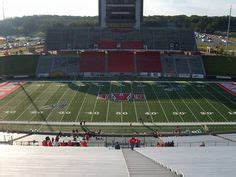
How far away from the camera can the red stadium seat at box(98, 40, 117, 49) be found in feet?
187

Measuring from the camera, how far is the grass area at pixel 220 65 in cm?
5088

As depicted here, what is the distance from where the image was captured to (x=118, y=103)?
120 ft

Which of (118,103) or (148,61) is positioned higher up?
(148,61)

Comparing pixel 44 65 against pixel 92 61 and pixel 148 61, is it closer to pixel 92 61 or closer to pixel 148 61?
pixel 92 61

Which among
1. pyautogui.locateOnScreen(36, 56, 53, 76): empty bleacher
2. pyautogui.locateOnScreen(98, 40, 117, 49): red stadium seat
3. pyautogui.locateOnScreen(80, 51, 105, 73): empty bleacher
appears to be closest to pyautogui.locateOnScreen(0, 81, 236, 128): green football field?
pyautogui.locateOnScreen(36, 56, 53, 76): empty bleacher

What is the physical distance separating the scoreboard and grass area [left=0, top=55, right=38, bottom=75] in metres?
11.9

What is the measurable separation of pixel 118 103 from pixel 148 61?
58.1 feet

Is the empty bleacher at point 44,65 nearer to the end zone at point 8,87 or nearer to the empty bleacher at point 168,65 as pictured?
the end zone at point 8,87

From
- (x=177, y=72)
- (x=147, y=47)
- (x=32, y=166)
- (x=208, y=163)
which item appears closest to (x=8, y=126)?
(x=32, y=166)

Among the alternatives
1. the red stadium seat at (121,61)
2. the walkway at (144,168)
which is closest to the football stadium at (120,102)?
the walkway at (144,168)

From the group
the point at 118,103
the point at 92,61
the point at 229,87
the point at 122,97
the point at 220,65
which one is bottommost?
the point at 118,103

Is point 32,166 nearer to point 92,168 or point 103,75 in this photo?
point 92,168

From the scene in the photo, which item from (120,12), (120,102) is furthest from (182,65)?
(120,102)

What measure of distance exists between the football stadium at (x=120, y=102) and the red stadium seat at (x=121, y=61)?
0.45ft
